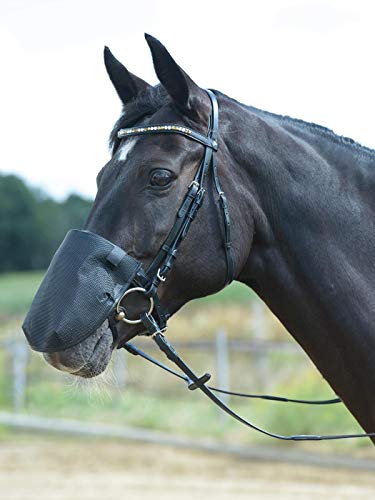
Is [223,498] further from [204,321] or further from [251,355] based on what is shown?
[204,321]

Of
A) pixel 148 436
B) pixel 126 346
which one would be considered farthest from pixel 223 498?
pixel 126 346

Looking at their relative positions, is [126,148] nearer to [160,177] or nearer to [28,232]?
[160,177]

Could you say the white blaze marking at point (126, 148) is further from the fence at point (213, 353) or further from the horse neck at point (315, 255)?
the fence at point (213, 353)

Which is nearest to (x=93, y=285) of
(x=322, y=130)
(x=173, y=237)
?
(x=173, y=237)

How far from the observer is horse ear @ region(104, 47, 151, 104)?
305cm

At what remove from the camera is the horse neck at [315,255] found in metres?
2.90

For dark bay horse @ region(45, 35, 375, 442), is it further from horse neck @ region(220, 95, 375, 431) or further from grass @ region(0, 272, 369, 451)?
grass @ region(0, 272, 369, 451)

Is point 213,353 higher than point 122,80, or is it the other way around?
point 122,80

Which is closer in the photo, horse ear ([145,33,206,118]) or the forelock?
horse ear ([145,33,206,118])

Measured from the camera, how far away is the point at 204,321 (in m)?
17.2

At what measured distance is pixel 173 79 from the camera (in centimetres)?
284

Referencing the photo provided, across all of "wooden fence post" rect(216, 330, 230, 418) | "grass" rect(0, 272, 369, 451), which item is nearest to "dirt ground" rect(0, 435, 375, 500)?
"grass" rect(0, 272, 369, 451)

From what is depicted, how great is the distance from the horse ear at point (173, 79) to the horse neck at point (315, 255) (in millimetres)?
169

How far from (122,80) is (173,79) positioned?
0.32 m
